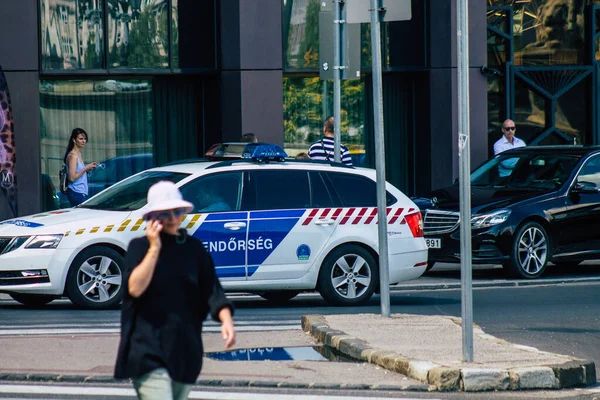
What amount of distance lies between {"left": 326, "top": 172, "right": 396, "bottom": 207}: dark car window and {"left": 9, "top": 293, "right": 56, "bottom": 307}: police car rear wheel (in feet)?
10.4

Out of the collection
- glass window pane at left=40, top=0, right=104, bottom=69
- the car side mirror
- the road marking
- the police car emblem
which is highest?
glass window pane at left=40, top=0, right=104, bottom=69

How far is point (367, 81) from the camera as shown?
21.1m

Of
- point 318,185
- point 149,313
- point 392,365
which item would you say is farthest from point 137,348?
point 318,185

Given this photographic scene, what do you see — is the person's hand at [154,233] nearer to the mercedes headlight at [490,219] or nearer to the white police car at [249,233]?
the white police car at [249,233]

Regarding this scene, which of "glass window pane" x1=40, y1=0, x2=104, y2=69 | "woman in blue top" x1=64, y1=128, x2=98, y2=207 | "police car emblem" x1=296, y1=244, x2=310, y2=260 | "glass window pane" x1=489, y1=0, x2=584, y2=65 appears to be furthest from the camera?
"glass window pane" x1=489, y1=0, x2=584, y2=65

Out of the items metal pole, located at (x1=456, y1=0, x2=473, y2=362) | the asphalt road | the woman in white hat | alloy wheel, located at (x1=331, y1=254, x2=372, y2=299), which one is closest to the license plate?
the asphalt road

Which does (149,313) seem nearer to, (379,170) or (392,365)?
(392,365)

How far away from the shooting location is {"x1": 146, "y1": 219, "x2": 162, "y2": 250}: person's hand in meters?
5.31

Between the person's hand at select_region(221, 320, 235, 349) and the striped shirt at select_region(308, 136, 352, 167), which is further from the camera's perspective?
the striped shirt at select_region(308, 136, 352, 167)

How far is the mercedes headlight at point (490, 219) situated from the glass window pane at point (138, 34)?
658 cm

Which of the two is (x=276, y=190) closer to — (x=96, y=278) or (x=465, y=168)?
(x=96, y=278)

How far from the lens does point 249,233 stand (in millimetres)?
12344

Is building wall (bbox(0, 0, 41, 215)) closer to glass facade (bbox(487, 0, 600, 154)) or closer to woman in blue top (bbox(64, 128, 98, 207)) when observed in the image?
woman in blue top (bbox(64, 128, 98, 207))

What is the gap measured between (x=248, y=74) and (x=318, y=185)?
6.70 metres
